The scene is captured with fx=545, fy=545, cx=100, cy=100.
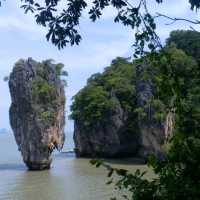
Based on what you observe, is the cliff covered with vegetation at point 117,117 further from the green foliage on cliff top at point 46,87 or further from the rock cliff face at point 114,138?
the green foliage on cliff top at point 46,87

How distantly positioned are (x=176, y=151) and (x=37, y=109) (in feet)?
79.6

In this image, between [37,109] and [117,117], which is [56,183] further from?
[117,117]

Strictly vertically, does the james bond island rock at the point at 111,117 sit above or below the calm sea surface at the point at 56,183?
above

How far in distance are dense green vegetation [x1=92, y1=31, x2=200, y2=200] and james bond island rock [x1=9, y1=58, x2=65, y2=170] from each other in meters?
23.6

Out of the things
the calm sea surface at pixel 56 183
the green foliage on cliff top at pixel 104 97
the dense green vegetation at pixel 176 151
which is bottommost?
the calm sea surface at pixel 56 183

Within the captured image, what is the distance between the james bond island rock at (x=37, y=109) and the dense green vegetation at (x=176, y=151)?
23.6 m

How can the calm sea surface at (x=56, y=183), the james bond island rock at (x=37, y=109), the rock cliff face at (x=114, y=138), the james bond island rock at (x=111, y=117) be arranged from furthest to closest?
the rock cliff face at (x=114, y=138) < the james bond island rock at (x=111, y=117) < the james bond island rock at (x=37, y=109) < the calm sea surface at (x=56, y=183)

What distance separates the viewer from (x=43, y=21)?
309 centimetres

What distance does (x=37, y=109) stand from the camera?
27.2 metres

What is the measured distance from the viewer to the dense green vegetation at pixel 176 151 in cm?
294

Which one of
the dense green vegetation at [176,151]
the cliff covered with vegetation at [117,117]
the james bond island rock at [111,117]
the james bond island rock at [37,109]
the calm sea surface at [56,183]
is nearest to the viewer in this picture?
the dense green vegetation at [176,151]

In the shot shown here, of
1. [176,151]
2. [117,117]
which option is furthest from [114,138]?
[176,151]

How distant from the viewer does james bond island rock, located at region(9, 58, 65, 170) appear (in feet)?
88.2

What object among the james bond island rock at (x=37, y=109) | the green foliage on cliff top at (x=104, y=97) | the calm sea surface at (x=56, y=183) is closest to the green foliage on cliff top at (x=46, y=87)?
the james bond island rock at (x=37, y=109)
